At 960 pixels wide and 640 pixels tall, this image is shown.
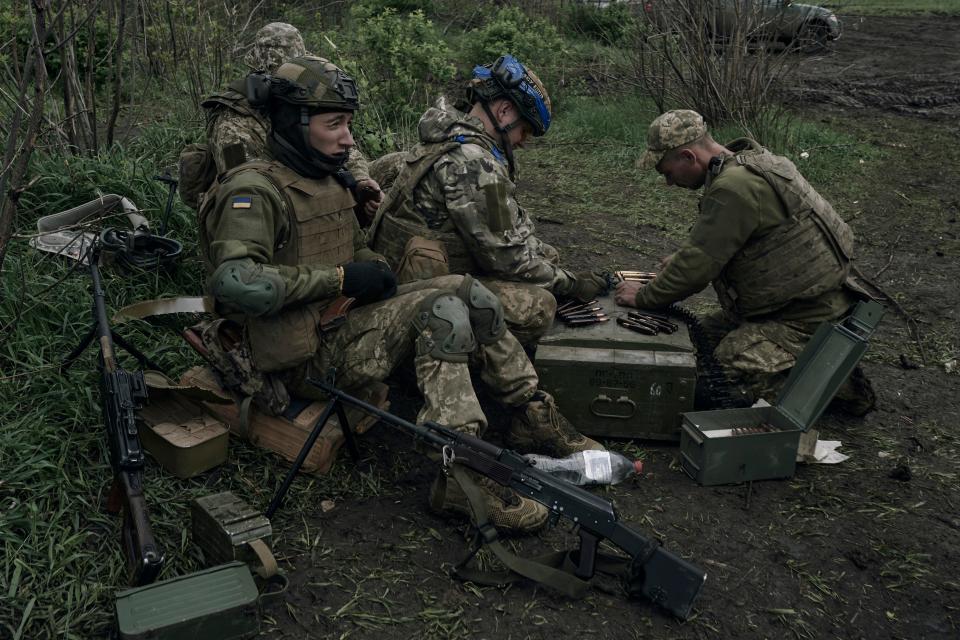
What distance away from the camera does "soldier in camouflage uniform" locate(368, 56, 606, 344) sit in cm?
477

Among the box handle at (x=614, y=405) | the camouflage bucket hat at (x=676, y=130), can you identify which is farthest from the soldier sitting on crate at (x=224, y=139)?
the box handle at (x=614, y=405)

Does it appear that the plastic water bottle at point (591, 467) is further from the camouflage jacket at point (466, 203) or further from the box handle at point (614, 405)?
the camouflage jacket at point (466, 203)

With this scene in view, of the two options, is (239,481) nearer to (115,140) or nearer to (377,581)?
(377,581)

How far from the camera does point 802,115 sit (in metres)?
11.9

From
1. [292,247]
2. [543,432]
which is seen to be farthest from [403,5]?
[543,432]

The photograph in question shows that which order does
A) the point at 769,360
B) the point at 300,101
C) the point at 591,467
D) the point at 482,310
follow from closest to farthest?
1. the point at 300,101
2. the point at 482,310
3. the point at 591,467
4. the point at 769,360

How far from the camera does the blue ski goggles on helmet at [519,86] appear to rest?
15.7 feet

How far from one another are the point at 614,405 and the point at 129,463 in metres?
2.53

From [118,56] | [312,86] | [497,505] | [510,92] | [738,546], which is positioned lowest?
[738,546]

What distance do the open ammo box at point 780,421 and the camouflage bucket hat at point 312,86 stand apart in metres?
2.36

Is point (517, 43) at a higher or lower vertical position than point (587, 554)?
higher

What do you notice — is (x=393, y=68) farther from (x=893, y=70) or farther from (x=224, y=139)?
(x=893, y=70)

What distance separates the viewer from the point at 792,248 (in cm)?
496

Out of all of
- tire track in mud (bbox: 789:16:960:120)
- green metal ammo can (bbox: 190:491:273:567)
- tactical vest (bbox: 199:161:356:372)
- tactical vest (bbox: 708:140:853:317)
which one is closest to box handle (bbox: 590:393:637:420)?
tactical vest (bbox: 708:140:853:317)
